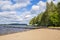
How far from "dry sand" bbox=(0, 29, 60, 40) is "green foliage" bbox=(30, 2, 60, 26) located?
0.14 m

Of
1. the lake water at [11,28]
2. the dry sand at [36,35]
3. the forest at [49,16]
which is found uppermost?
the forest at [49,16]

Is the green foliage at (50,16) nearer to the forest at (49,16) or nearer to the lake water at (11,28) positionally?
the forest at (49,16)

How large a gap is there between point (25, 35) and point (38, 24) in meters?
0.31

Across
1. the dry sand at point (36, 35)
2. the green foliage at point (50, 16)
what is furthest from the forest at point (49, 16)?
the dry sand at point (36, 35)

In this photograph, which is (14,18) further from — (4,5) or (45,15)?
(45,15)

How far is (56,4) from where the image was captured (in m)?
2.94

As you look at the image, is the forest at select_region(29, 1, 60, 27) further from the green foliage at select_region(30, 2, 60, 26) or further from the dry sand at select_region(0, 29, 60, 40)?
the dry sand at select_region(0, 29, 60, 40)

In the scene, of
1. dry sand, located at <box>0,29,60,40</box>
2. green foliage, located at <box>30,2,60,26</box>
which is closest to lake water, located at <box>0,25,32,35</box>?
dry sand, located at <box>0,29,60,40</box>

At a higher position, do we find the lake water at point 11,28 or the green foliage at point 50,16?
the green foliage at point 50,16

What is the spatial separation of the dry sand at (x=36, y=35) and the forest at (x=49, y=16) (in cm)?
14

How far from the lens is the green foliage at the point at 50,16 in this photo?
2.94 metres

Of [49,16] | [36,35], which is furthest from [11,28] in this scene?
[49,16]

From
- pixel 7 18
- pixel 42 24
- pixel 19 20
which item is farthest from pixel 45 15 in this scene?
pixel 7 18

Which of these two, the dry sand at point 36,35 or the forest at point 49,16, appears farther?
the forest at point 49,16
